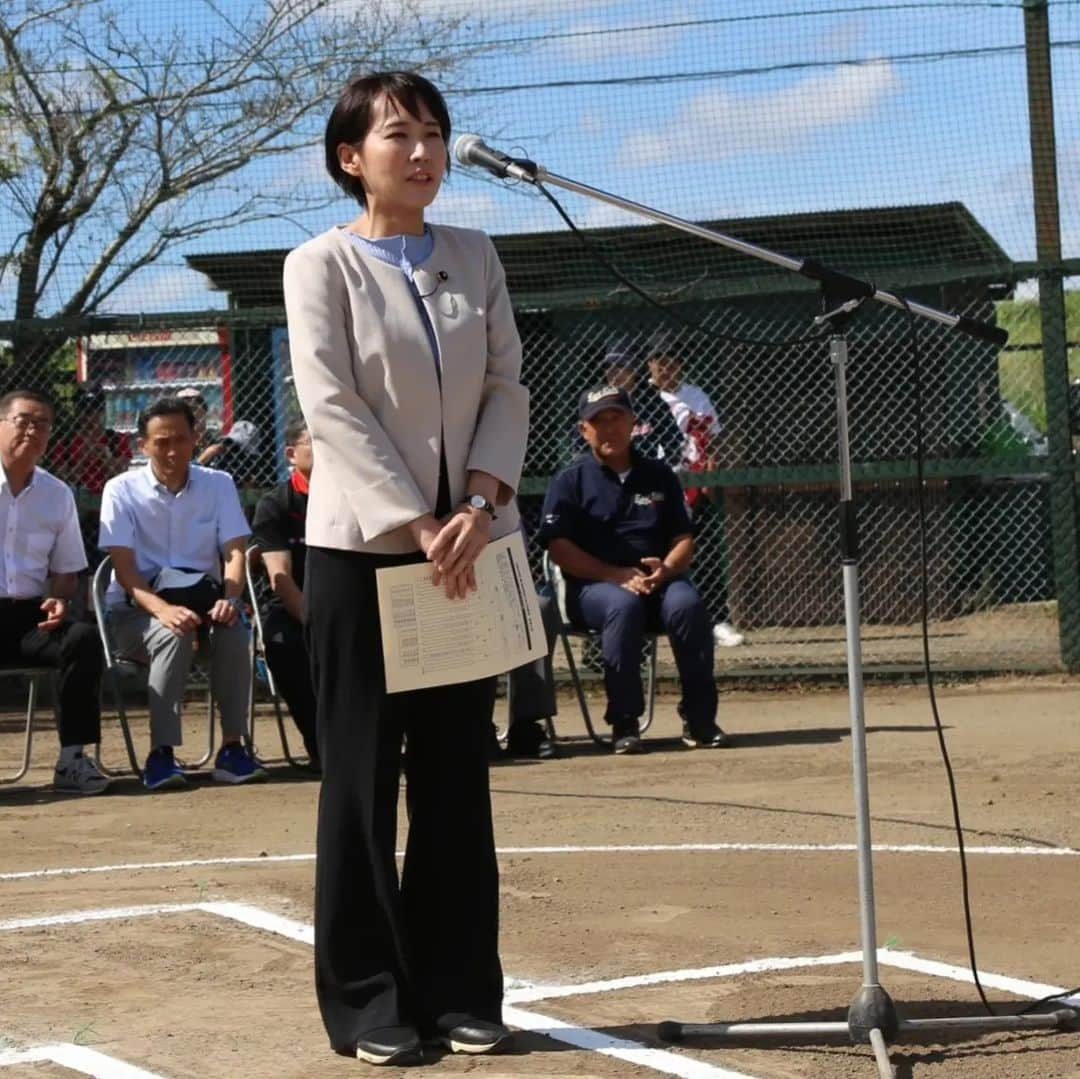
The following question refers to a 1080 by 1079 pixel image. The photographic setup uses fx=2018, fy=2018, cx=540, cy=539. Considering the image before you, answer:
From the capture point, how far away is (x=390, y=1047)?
442cm

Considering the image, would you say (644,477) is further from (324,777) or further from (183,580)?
(324,777)

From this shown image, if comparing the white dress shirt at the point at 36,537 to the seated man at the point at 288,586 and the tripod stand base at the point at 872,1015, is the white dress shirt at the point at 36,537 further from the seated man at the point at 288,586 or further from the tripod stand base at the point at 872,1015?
the tripod stand base at the point at 872,1015

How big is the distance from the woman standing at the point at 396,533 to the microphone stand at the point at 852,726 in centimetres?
32

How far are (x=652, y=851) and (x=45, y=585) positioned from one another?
3.72 metres

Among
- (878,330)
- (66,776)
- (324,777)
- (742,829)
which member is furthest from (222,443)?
(324,777)

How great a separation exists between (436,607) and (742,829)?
334cm

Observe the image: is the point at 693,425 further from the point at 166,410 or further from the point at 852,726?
the point at 852,726

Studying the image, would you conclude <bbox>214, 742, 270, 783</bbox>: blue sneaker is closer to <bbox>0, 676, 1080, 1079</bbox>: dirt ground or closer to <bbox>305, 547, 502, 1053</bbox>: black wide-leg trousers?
<bbox>0, 676, 1080, 1079</bbox>: dirt ground

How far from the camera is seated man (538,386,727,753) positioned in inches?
391

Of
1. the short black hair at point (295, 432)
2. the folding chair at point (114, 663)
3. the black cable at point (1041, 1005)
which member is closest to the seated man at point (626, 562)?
the short black hair at point (295, 432)

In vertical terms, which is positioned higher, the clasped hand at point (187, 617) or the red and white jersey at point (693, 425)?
the red and white jersey at point (693, 425)

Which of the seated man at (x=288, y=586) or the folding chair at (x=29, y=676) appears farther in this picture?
the seated man at (x=288, y=586)

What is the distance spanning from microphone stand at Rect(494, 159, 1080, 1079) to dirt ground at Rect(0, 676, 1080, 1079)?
49 millimetres

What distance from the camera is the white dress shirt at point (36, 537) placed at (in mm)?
9336
